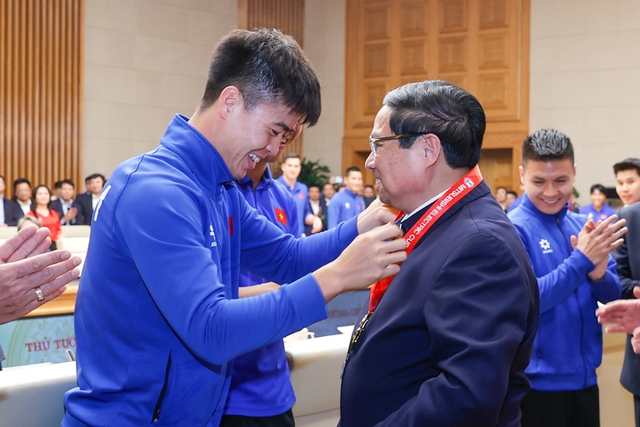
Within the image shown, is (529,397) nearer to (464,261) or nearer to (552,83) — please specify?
(464,261)

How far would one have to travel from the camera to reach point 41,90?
38.5 feet

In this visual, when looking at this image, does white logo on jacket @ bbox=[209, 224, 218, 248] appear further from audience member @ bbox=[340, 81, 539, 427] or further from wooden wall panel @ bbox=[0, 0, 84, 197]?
wooden wall panel @ bbox=[0, 0, 84, 197]

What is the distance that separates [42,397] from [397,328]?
2.79 ft

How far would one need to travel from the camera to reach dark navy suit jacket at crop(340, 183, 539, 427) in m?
1.37

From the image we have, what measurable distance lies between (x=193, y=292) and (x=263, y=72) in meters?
0.55

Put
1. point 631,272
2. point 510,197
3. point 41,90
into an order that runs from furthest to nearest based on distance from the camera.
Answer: point 510,197 → point 41,90 → point 631,272

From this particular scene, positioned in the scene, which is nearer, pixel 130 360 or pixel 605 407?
pixel 130 360

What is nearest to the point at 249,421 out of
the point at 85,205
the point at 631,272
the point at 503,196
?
the point at 631,272

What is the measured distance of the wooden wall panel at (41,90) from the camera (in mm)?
11352

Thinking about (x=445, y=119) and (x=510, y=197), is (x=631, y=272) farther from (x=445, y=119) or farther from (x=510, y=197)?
(x=510, y=197)

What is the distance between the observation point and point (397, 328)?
1498 mm

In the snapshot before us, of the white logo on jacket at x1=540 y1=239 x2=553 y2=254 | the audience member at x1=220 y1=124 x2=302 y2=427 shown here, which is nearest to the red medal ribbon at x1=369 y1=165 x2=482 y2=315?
the audience member at x1=220 y1=124 x2=302 y2=427

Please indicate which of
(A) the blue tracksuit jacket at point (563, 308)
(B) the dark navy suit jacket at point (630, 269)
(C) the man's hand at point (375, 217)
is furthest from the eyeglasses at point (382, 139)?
(B) the dark navy suit jacket at point (630, 269)

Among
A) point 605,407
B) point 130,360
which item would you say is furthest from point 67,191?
point 130,360
